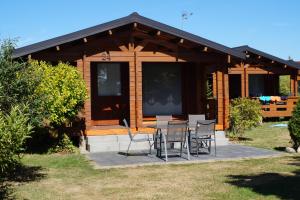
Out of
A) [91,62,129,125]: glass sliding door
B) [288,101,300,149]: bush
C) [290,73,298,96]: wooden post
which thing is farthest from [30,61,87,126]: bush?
[290,73,298,96]: wooden post

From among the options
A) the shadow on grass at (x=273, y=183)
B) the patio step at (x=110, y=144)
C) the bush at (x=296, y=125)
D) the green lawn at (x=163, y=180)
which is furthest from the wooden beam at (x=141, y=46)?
the shadow on grass at (x=273, y=183)

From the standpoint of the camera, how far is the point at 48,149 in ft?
43.6

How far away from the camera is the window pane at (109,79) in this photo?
640 inches

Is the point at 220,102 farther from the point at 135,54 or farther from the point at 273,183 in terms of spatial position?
the point at 273,183

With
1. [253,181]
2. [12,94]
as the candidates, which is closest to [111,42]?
[12,94]

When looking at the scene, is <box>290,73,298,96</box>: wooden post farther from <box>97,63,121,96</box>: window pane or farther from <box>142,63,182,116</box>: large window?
<box>97,63,121,96</box>: window pane

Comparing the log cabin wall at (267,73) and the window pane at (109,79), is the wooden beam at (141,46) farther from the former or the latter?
the log cabin wall at (267,73)

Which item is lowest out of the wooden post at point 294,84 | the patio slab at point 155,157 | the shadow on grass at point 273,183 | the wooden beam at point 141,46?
the shadow on grass at point 273,183

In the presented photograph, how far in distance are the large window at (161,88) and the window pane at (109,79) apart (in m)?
0.99

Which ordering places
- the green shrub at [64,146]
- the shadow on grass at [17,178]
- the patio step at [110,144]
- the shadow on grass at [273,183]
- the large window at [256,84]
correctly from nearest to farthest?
the shadow on grass at [273,183] < the shadow on grass at [17,178] < the green shrub at [64,146] < the patio step at [110,144] < the large window at [256,84]

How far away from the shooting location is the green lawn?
25.7ft

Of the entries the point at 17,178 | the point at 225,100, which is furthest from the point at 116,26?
the point at 17,178

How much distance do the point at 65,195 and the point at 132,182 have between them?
1433 millimetres

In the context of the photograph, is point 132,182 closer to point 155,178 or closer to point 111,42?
point 155,178
